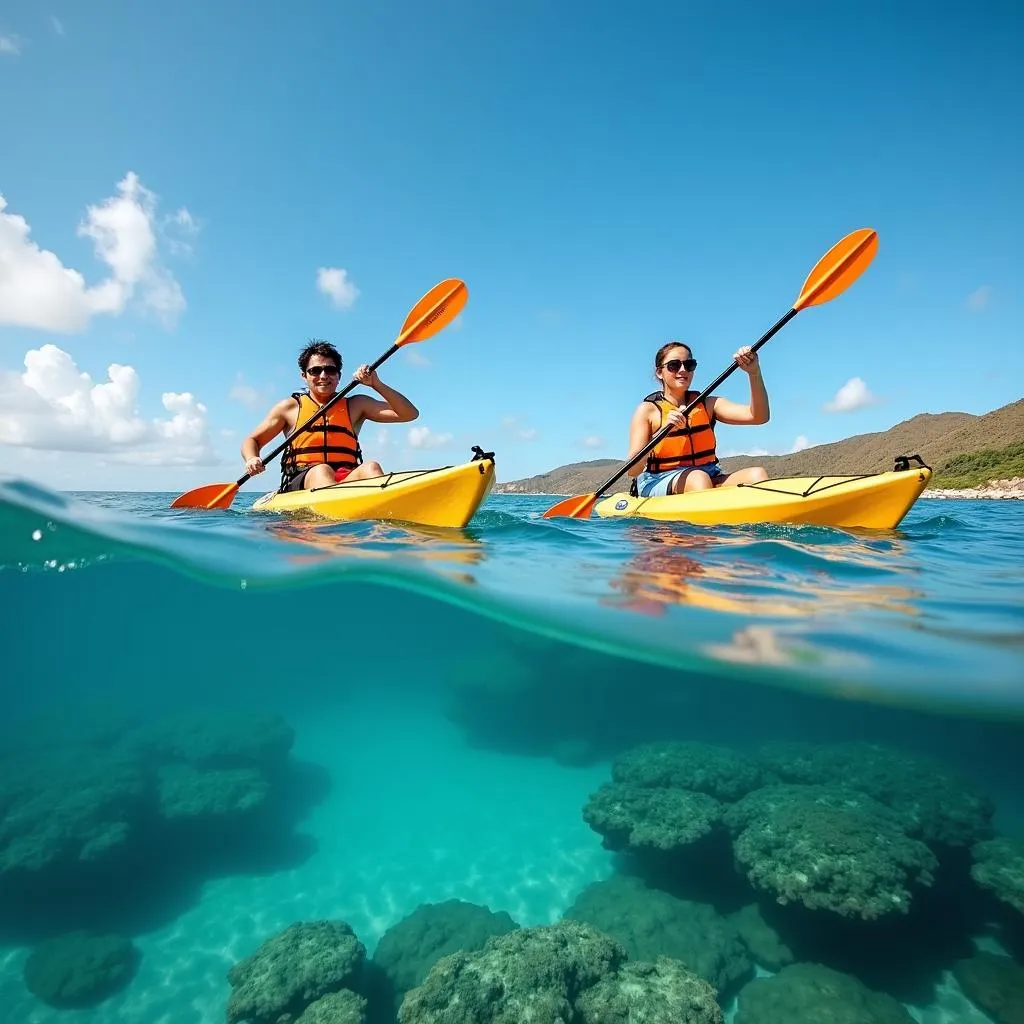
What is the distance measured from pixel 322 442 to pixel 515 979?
20.3 feet

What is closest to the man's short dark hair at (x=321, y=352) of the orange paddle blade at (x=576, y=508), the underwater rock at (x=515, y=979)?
the orange paddle blade at (x=576, y=508)

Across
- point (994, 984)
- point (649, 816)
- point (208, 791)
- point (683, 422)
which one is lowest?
point (994, 984)

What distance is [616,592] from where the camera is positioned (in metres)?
4.44

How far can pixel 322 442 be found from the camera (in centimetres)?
737

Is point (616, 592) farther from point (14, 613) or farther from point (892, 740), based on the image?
point (14, 613)

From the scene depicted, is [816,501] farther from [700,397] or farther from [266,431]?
[266,431]

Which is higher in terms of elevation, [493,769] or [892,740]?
[892,740]

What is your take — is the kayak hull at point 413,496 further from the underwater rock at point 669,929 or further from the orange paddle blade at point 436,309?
the underwater rock at point 669,929

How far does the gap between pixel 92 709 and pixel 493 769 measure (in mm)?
5114

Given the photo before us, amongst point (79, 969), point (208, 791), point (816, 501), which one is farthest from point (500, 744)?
point (816, 501)

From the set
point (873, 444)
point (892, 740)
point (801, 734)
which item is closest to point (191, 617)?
point (801, 734)

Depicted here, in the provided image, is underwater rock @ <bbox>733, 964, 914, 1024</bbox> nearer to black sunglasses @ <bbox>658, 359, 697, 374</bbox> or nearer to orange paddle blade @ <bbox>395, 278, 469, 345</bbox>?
black sunglasses @ <bbox>658, 359, 697, 374</bbox>

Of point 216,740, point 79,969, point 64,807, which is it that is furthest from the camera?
point 216,740

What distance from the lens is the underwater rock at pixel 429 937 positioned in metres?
3.85
